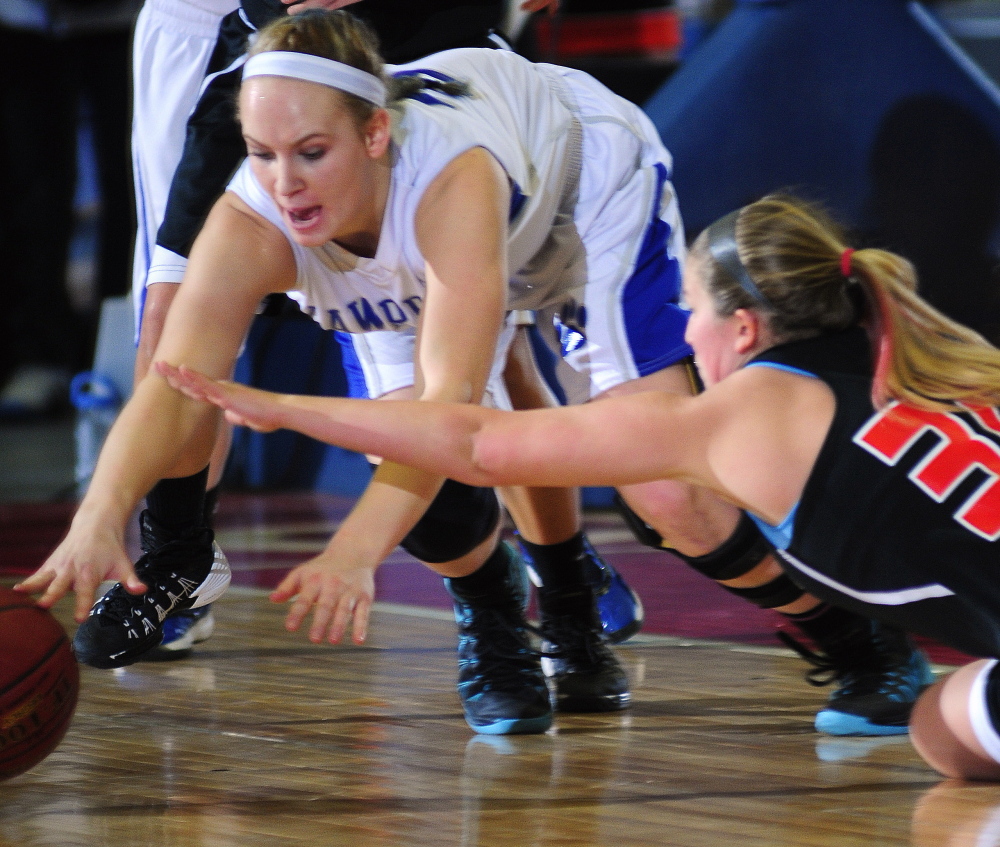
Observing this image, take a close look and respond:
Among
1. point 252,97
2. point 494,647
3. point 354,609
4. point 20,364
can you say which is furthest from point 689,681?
point 20,364

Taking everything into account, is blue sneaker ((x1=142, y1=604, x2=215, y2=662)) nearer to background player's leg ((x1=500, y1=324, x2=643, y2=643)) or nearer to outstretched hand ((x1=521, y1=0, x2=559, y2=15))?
background player's leg ((x1=500, y1=324, x2=643, y2=643))

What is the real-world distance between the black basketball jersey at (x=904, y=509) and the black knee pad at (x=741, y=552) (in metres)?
0.40

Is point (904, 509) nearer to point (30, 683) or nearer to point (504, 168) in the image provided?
point (504, 168)

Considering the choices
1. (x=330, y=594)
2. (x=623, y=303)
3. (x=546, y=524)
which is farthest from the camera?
(x=546, y=524)

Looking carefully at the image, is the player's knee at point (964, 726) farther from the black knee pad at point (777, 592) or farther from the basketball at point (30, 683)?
the basketball at point (30, 683)

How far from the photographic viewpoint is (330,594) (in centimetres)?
179

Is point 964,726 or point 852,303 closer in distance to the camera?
point 964,726

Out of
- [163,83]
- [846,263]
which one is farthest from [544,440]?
[163,83]

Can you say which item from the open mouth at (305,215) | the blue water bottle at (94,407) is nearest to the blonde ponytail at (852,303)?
the open mouth at (305,215)

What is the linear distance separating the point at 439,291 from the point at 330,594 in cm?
53

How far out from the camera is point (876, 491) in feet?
6.44

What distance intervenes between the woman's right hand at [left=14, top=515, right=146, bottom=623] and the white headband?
2.25 feet

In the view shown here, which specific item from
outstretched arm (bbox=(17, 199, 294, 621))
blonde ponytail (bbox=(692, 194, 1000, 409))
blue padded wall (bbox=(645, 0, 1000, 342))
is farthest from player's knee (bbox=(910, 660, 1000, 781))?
blue padded wall (bbox=(645, 0, 1000, 342))

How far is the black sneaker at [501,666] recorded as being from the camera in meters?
2.37
